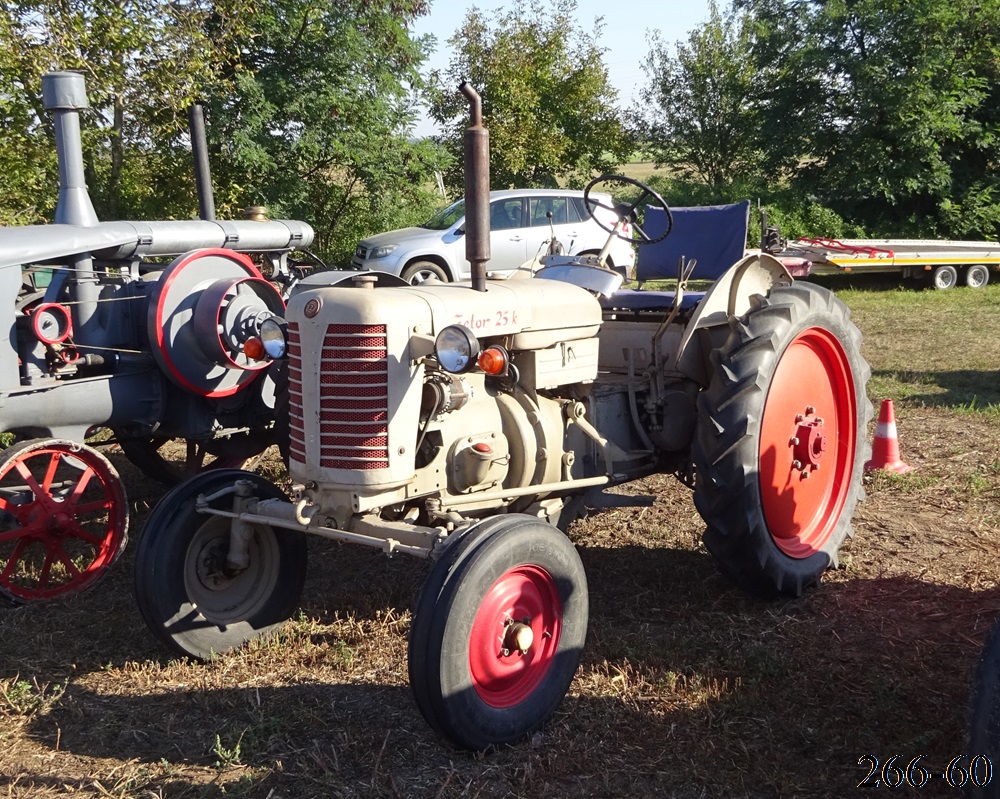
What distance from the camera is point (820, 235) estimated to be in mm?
16719

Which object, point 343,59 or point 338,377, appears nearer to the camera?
point 338,377

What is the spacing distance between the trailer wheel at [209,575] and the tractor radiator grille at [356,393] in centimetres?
63

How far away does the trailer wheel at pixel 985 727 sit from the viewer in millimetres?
2146

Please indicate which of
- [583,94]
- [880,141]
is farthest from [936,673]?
[583,94]

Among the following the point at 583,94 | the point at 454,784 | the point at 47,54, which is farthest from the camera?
the point at 583,94

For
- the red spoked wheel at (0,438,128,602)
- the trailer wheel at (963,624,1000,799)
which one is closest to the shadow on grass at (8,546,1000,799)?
the red spoked wheel at (0,438,128,602)

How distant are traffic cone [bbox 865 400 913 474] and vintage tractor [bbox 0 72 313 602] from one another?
340 centimetres

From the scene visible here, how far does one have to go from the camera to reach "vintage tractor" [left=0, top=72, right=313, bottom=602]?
14.4 feet

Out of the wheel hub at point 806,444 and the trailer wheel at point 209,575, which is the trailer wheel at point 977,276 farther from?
the trailer wheel at point 209,575

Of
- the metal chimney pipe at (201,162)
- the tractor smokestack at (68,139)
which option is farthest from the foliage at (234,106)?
the tractor smokestack at (68,139)

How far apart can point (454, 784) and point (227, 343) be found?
9.21 ft

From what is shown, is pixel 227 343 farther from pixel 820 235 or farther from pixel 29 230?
pixel 820 235

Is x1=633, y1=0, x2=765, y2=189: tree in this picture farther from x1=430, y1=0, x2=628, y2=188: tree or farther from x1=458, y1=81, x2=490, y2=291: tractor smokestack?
x1=458, y1=81, x2=490, y2=291: tractor smokestack

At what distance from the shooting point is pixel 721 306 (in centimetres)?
407
